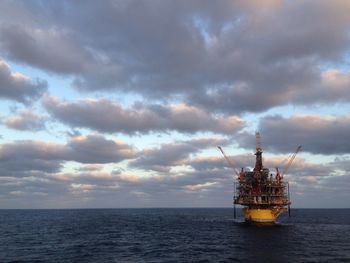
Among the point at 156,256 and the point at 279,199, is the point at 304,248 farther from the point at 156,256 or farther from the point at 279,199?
the point at 279,199

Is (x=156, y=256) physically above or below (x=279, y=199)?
below

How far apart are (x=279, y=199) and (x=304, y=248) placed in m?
55.0

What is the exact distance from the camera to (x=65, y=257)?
76.9 meters

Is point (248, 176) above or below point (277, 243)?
above

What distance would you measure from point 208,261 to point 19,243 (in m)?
56.2

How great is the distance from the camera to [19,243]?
332 ft

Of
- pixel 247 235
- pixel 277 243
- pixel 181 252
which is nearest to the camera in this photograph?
pixel 181 252

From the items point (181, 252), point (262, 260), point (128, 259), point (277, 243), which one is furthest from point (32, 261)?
point (277, 243)

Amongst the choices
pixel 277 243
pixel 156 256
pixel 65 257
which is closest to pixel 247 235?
pixel 277 243

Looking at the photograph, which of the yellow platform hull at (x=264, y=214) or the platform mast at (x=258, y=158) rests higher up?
the platform mast at (x=258, y=158)

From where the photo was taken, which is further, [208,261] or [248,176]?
[248,176]

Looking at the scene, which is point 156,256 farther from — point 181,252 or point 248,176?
point 248,176

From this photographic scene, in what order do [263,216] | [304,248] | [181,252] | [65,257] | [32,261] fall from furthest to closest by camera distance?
1. [263,216]
2. [304,248]
3. [181,252]
4. [65,257]
5. [32,261]

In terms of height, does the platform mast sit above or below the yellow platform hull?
above
